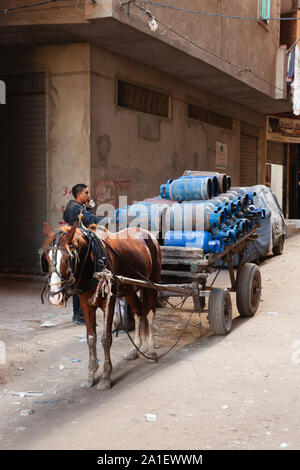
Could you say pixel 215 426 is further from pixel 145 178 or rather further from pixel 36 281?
pixel 145 178

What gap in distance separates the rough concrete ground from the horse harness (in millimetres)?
1033

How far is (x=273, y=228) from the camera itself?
13.6 metres

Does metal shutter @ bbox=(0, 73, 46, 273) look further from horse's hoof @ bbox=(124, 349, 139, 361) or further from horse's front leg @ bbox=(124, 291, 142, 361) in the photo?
horse's hoof @ bbox=(124, 349, 139, 361)

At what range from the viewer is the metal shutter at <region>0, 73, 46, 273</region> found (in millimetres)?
10273

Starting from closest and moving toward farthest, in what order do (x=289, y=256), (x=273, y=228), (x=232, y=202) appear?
(x=232, y=202), (x=273, y=228), (x=289, y=256)

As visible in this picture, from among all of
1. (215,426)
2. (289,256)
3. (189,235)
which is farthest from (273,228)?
(215,426)

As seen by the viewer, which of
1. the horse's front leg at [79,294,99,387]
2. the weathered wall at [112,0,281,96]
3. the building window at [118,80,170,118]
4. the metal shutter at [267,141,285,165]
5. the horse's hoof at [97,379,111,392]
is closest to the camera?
the horse's hoof at [97,379,111,392]

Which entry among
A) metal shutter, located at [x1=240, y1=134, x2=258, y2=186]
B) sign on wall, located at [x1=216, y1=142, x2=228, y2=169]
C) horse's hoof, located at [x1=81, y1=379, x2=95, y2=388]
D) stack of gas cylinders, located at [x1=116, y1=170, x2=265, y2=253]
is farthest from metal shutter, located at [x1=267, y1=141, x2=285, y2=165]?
horse's hoof, located at [x1=81, y1=379, x2=95, y2=388]

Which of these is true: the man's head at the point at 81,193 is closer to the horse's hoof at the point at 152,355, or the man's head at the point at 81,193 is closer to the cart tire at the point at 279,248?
the horse's hoof at the point at 152,355

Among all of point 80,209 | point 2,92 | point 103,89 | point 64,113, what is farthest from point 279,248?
point 80,209

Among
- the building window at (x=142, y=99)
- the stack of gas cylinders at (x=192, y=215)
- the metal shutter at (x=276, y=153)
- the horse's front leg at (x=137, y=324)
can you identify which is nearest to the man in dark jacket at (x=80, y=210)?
the stack of gas cylinders at (x=192, y=215)

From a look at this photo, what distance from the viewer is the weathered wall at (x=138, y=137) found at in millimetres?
9992

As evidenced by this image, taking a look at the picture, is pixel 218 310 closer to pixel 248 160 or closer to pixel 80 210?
pixel 80 210

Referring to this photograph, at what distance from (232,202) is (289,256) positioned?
8.00 metres
